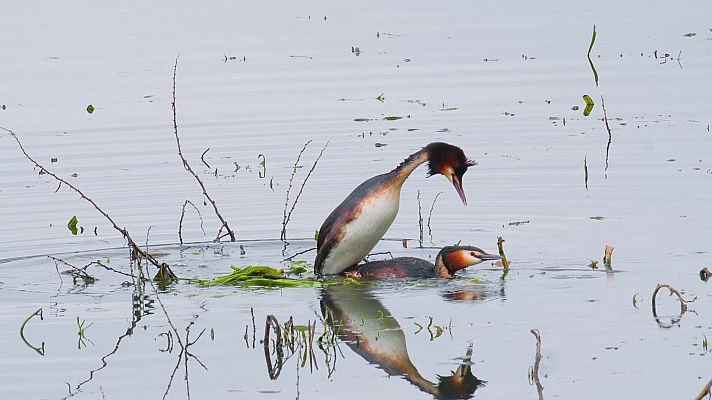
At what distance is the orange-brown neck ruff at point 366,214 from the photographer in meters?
11.1

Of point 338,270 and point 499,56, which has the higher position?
point 499,56

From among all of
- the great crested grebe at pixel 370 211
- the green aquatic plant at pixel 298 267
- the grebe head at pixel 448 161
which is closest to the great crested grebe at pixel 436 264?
the great crested grebe at pixel 370 211

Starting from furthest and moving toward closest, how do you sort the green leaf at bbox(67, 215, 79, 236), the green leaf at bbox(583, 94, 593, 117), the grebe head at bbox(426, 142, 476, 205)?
the green leaf at bbox(583, 94, 593, 117)
the green leaf at bbox(67, 215, 79, 236)
the grebe head at bbox(426, 142, 476, 205)

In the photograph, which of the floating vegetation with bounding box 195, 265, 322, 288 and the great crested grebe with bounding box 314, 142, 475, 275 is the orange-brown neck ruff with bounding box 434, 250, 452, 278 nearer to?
the great crested grebe with bounding box 314, 142, 475, 275

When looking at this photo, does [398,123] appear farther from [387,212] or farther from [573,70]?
[387,212]

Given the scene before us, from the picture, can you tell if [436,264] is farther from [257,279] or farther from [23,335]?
[23,335]

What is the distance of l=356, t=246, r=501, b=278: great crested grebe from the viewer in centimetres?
1095

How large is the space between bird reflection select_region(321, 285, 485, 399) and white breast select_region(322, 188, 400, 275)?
33cm

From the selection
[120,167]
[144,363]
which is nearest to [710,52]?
[120,167]

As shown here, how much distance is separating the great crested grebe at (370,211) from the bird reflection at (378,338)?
Result: 0.35 m

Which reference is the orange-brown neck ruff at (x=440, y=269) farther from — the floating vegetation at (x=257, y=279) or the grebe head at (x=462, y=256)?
the floating vegetation at (x=257, y=279)

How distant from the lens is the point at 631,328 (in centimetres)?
923

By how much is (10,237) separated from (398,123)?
18.5ft

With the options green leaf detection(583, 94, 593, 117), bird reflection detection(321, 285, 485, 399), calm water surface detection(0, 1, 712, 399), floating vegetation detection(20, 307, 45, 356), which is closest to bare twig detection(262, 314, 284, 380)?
calm water surface detection(0, 1, 712, 399)
